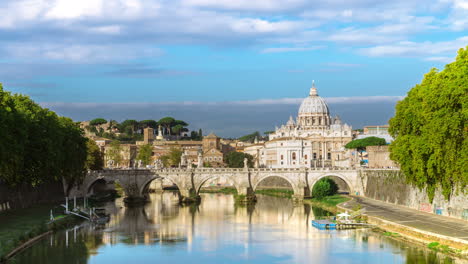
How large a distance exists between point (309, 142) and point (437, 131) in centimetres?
9822

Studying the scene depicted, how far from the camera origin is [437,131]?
40.6m

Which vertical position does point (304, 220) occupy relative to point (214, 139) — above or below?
below

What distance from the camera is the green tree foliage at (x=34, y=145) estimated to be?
45.1 metres

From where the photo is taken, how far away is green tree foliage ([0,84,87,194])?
45.1 metres

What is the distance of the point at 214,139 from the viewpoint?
532ft

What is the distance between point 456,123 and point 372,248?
7696mm

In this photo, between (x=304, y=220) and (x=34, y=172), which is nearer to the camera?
(x=34, y=172)

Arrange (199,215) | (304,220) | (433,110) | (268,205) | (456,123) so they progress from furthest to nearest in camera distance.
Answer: (268,205) < (199,215) < (304,220) < (433,110) < (456,123)

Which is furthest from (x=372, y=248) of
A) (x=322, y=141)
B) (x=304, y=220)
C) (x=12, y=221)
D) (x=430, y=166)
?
(x=322, y=141)

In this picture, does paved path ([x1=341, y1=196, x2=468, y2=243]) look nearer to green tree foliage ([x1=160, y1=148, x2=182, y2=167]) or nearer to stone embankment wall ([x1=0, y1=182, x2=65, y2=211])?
stone embankment wall ([x1=0, y1=182, x2=65, y2=211])

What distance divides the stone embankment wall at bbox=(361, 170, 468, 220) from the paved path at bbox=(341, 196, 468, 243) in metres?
0.52

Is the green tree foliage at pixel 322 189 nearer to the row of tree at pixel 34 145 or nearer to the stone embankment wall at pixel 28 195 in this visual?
the row of tree at pixel 34 145

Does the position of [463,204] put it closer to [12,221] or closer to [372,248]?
[372,248]

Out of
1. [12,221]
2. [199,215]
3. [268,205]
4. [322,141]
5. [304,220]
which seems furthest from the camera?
[322,141]
